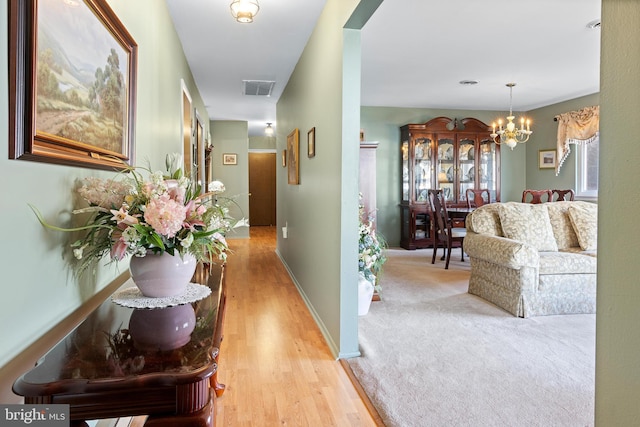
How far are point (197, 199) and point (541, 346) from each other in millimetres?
2621

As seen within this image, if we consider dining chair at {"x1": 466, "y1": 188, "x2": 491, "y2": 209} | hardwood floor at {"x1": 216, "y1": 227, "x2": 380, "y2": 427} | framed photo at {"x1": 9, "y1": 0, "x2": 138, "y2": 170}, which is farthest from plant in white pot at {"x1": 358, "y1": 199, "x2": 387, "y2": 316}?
dining chair at {"x1": 466, "y1": 188, "x2": 491, "y2": 209}

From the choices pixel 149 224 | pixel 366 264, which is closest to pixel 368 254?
pixel 366 264

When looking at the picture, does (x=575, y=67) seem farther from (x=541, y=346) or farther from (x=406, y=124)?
(x=541, y=346)

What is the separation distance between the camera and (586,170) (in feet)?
21.8

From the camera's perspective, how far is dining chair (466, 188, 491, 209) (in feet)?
Answer: 24.5

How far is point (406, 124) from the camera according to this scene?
754 cm

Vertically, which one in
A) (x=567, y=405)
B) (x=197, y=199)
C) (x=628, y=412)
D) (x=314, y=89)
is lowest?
(x=567, y=405)

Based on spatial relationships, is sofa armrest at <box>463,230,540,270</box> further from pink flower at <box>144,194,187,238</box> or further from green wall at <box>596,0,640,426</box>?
pink flower at <box>144,194,187,238</box>

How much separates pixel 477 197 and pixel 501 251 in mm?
4072

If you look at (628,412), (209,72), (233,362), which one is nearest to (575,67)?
(209,72)

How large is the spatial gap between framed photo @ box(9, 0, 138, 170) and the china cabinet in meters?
5.90

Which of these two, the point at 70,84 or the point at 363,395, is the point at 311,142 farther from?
the point at 70,84

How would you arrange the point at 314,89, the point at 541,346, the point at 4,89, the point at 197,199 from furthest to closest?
the point at 314,89, the point at 541,346, the point at 197,199, the point at 4,89

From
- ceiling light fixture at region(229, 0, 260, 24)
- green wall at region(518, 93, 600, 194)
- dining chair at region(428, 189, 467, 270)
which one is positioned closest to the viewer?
ceiling light fixture at region(229, 0, 260, 24)
